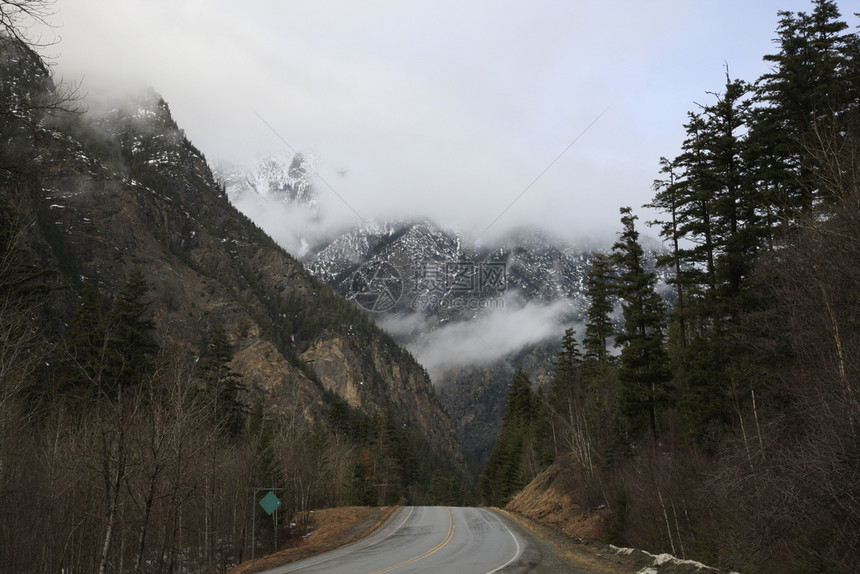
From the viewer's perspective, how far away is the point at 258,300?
163750 millimetres

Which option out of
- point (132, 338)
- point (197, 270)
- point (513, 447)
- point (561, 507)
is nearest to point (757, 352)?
point (561, 507)

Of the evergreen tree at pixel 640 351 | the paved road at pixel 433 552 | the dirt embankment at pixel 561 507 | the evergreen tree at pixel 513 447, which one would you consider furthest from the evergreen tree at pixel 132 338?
the evergreen tree at pixel 513 447

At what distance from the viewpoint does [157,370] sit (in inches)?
564

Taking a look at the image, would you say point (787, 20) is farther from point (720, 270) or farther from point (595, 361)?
point (595, 361)

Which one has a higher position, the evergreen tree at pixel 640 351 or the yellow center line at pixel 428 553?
the evergreen tree at pixel 640 351

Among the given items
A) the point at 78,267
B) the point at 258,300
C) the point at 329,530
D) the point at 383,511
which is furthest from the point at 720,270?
the point at 258,300

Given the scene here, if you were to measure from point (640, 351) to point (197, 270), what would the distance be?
126 metres

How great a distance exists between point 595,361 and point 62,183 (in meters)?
121

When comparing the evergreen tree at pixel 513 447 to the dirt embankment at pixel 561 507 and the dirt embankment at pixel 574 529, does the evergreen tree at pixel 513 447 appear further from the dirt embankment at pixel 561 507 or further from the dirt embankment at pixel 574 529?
the dirt embankment at pixel 574 529

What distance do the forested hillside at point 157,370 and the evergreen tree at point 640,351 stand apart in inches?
756

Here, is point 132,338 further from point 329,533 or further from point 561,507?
point 561,507

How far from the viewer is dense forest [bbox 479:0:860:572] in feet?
33.1

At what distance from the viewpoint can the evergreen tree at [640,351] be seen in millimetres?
27234

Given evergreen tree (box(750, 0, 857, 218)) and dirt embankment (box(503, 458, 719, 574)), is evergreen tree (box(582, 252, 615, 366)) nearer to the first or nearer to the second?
dirt embankment (box(503, 458, 719, 574))
